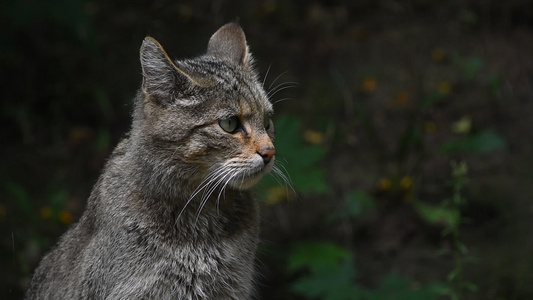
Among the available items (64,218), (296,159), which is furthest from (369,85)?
(64,218)

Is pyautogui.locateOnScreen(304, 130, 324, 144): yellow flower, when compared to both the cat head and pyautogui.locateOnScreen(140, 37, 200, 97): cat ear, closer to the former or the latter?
the cat head

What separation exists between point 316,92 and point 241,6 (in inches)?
61.3

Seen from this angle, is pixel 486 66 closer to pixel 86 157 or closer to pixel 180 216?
pixel 86 157

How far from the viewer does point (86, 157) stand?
303 inches

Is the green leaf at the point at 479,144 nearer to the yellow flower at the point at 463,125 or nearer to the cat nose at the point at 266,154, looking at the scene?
the yellow flower at the point at 463,125

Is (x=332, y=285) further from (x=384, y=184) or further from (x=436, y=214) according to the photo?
(x=384, y=184)

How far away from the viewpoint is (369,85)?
8.02 meters

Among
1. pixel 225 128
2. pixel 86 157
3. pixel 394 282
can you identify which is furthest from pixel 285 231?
pixel 225 128

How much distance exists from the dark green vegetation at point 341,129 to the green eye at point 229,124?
1817 mm

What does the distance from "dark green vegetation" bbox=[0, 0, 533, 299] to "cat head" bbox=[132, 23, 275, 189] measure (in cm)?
175

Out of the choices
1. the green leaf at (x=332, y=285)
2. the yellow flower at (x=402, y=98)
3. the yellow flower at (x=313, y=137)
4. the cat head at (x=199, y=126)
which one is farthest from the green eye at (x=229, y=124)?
the yellow flower at (x=402, y=98)

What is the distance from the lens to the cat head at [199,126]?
12.7ft

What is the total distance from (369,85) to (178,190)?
4.44m

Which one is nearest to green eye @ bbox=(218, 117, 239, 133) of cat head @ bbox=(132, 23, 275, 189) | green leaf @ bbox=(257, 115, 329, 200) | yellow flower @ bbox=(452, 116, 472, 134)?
cat head @ bbox=(132, 23, 275, 189)
